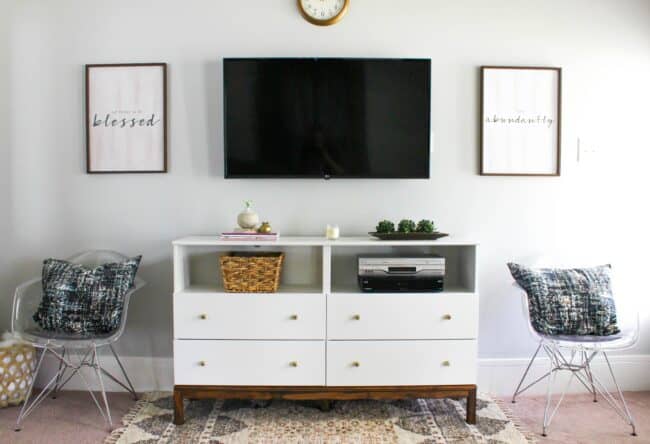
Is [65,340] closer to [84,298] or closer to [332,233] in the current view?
[84,298]

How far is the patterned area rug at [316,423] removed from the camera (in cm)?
231

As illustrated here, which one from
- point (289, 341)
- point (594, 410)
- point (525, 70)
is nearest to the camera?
point (289, 341)

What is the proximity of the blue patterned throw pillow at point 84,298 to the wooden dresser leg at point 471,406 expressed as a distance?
5.71 feet

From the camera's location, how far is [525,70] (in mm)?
2814

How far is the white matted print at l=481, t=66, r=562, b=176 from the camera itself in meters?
2.81

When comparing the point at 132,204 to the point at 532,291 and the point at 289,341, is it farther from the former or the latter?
the point at 532,291

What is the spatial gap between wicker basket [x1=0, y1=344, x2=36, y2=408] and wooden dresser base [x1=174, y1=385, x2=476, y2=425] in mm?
880

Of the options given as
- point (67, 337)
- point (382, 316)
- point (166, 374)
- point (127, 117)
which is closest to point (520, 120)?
point (382, 316)

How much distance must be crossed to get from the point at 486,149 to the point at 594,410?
147cm

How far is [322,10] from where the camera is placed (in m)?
2.77

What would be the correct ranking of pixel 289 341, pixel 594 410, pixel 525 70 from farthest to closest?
pixel 525 70
pixel 594 410
pixel 289 341

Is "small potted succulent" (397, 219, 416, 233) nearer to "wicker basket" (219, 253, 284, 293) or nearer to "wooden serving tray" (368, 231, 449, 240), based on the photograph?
"wooden serving tray" (368, 231, 449, 240)

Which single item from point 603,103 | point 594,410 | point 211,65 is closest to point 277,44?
point 211,65

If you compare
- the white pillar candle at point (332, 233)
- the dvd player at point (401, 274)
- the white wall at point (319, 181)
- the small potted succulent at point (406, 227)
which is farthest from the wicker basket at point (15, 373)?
the small potted succulent at point (406, 227)
